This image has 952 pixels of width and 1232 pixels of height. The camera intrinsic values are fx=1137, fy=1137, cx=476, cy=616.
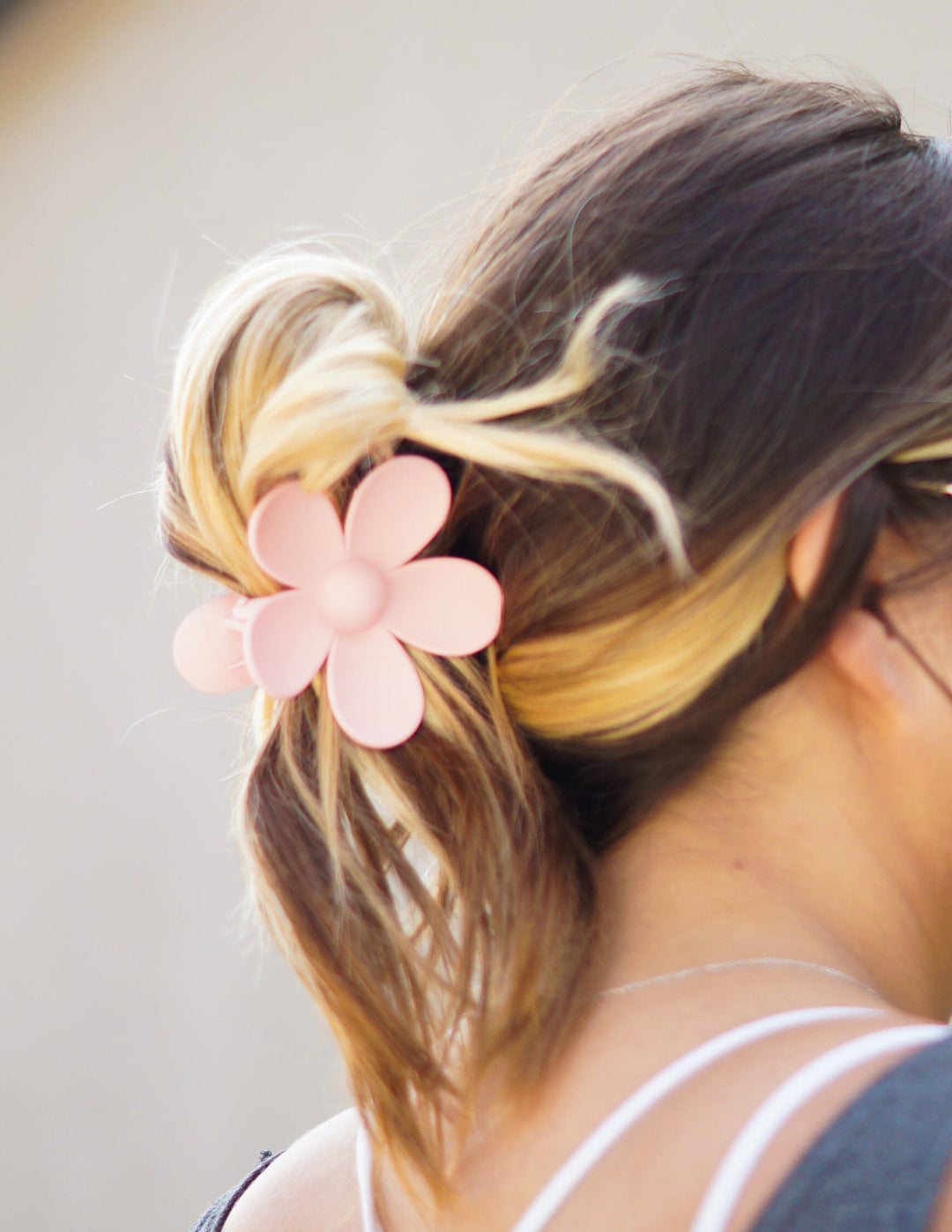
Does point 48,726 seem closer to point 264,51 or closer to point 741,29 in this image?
point 264,51

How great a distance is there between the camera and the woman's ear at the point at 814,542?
21.0 inches

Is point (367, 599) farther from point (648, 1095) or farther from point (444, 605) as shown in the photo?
point (648, 1095)

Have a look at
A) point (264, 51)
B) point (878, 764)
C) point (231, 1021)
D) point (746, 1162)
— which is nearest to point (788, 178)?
point (878, 764)

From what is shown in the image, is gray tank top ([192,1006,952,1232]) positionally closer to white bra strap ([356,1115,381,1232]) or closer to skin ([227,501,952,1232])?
skin ([227,501,952,1232])

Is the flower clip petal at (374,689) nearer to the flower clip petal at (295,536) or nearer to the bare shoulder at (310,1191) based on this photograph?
the flower clip petal at (295,536)

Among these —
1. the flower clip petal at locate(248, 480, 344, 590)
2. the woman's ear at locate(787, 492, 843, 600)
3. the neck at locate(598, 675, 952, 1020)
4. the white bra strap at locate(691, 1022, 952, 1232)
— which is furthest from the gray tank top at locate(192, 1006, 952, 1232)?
the flower clip petal at locate(248, 480, 344, 590)

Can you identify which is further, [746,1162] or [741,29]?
[741,29]

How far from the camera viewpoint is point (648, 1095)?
0.46m

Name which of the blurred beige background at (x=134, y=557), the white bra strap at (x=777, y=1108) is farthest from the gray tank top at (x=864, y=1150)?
the blurred beige background at (x=134, y=557)

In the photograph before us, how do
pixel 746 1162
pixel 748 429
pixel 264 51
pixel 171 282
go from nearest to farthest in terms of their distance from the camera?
1. pixel 746 1162
2. pixel 748 429
3. pixel 264 51
4. pixel 171 282

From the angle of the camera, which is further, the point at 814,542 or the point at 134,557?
the point at 134,557

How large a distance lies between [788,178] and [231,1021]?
5.10 ft

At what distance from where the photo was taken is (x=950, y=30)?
1.14 metres

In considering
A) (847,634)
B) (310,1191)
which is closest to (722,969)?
(847,634)
